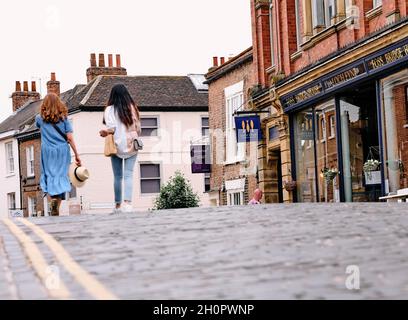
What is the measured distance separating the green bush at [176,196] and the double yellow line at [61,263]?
3210cm

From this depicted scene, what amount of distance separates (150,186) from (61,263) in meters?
41.4

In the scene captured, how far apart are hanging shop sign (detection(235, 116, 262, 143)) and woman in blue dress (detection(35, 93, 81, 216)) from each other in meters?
14.7

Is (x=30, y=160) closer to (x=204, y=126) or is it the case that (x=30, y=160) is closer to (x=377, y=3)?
(x=204, y=126)

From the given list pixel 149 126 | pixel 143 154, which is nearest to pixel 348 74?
pixel 143 154

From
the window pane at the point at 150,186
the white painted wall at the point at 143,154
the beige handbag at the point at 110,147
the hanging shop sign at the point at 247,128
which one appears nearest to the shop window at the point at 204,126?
the white painted wall at the point at 143,154

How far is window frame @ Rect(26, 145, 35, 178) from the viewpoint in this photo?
5444 centimetres

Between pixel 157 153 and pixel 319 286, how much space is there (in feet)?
142

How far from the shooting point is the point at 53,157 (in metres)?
15.4

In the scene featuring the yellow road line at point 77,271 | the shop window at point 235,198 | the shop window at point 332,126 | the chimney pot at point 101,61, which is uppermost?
the chimney pot at point 101,61

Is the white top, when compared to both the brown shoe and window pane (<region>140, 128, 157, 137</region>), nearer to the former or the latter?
the brown shoe

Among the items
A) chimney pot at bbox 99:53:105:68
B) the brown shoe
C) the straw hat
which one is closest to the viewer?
the brown shoe

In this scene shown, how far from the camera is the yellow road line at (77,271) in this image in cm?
657

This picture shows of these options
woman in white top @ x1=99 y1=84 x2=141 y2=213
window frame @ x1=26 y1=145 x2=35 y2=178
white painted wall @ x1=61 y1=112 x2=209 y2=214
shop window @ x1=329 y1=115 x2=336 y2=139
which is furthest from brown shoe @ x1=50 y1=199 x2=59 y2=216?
window frame @ x1=26 y1=145 x2=35 y2=178

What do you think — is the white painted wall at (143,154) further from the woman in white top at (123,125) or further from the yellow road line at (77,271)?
the yellow road line at (77,271)
